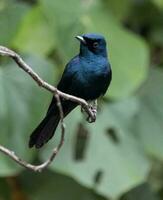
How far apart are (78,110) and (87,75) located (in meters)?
1.50

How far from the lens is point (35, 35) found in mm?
3656

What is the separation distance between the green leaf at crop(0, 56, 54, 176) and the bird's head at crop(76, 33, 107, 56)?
1446mm

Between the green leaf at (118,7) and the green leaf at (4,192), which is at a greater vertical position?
the green leaf at (118,7)

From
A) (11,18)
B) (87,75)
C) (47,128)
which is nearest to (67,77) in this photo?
(87,75)

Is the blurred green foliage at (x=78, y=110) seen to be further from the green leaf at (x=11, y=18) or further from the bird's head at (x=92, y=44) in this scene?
the bird's head at (x=92, y=44)

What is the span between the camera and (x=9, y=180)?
371cm

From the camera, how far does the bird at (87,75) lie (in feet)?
5.73

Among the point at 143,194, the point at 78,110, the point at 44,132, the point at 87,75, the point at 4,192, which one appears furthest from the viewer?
the point at 143,194

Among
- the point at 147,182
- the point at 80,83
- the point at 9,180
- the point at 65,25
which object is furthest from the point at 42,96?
the point at 80,83

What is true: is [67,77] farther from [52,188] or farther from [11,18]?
[52,188]

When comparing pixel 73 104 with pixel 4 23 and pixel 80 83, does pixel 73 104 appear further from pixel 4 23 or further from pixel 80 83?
pixel 4 23

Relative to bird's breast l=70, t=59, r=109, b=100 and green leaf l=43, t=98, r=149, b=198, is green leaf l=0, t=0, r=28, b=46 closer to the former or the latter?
green leaf l=43, t=98, r=149, b=198

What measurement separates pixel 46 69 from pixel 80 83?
1487 millimetres

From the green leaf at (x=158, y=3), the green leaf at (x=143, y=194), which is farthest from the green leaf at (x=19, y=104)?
the green leaf at (x=143, y=194)
